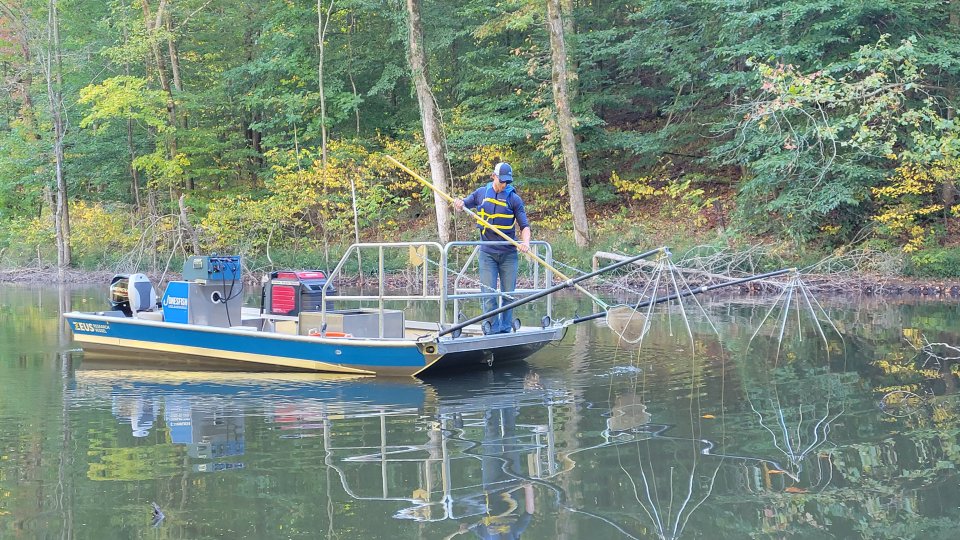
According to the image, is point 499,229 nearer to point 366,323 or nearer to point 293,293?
point 366,323

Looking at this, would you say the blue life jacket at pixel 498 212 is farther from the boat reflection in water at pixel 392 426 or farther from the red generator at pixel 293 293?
the red generator at pixel 293 293

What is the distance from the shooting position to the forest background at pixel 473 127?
19688mm

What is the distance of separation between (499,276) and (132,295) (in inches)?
182

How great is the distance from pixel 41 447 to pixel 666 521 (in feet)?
14.5

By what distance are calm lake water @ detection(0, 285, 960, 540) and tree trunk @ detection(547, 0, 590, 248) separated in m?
12.1

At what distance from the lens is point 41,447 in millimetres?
6922

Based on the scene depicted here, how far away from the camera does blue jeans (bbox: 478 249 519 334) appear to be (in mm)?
10492

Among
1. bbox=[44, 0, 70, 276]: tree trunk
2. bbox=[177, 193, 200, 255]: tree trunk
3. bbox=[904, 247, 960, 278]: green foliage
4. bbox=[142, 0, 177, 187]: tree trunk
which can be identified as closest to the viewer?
bbox=[904, 247, 960, 278]: green foliage

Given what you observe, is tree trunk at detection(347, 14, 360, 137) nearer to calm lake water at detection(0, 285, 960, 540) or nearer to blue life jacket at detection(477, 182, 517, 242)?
calm lake water at detection(0, 285, 960, 540)

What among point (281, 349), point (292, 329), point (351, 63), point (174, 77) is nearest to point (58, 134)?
point (174, 77)

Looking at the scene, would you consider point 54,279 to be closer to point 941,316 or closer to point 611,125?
point 611,125

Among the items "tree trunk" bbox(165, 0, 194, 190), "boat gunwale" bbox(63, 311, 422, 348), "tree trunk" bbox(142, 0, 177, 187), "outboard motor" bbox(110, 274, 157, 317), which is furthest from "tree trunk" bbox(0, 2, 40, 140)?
"boat gunwale" bbox(63, 311, 422, 348)

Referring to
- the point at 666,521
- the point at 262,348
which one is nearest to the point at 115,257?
the point at 262,348

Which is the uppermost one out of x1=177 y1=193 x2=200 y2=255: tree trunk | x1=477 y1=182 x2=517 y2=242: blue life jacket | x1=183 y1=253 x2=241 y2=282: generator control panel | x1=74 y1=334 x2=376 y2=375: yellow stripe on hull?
x1=177 y1=193 x2=200 y2=255: tree trunk
